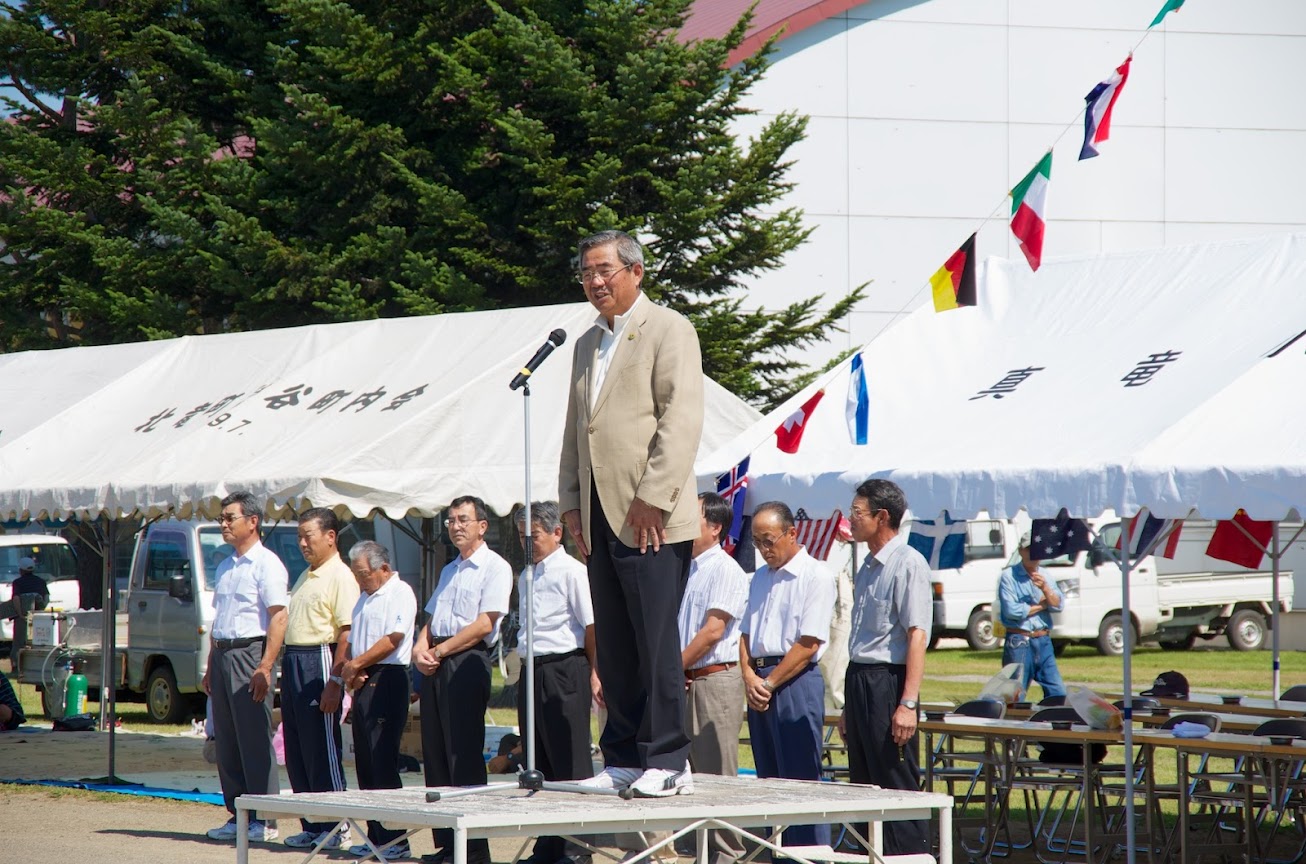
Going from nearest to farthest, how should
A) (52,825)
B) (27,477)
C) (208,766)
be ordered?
(52,825) < (27,477) < (208,766)

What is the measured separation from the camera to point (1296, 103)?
2894 centimetres

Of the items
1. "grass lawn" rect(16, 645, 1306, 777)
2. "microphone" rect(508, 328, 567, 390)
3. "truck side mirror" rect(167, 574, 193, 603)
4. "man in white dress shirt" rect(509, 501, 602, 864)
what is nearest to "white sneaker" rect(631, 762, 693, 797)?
"microphone" rect(508, 328, 567, 390)

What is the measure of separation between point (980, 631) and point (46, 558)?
1458 centimetres

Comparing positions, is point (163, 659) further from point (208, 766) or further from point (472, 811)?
point (472, 811)

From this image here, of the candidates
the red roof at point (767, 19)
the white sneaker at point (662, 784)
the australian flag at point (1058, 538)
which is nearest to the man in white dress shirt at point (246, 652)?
the white sneaker at point (662, 784)

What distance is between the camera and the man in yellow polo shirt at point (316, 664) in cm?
970

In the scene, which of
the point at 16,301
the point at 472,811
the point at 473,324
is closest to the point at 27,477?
the point at 473,324

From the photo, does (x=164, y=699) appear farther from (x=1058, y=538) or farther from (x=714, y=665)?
(x=714, y=665)

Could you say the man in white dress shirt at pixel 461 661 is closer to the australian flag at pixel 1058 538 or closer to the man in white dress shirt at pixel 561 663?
the man in white dress shirt at pixel 561 663

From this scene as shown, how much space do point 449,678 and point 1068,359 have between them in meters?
3.99

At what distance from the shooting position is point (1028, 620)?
14828mm

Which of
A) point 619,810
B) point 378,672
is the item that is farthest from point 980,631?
point 619,810

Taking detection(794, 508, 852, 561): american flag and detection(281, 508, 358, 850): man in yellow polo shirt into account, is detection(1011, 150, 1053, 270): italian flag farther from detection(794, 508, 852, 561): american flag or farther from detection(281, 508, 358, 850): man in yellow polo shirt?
detection(281, 508, 358, 850): man in yellow polo shirt

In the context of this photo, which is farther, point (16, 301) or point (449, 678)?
point (16, 301)
